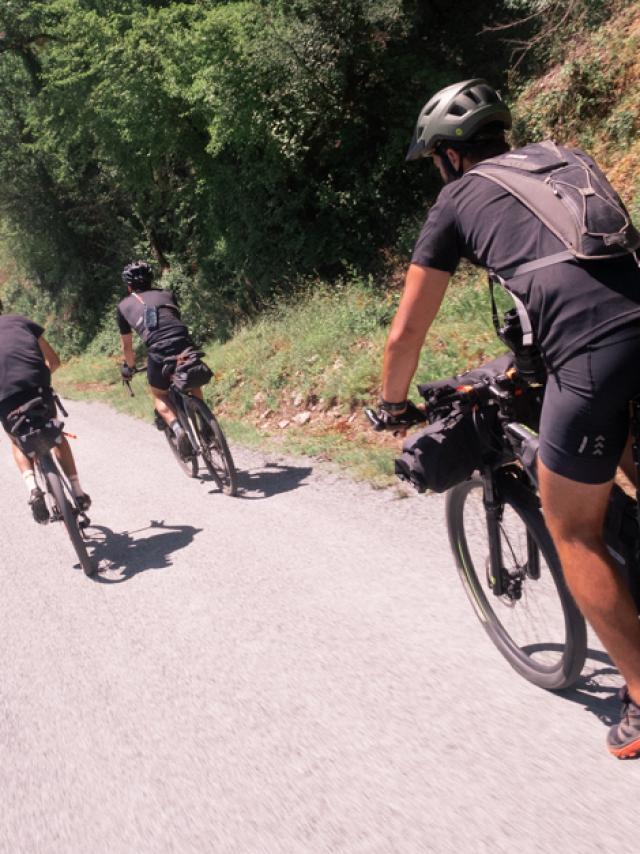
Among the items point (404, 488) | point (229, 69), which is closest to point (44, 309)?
point (229, 69)

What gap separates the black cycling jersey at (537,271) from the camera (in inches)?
83.7

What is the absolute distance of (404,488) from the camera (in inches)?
226

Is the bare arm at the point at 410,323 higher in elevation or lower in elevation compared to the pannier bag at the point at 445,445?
higher

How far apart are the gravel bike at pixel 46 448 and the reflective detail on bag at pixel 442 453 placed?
3347mm

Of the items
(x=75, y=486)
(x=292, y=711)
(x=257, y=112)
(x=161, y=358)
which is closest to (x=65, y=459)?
(x=75, y=486)

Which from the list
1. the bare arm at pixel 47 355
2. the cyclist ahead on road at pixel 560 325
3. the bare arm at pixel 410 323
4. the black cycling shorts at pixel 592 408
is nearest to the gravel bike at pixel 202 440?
the bare arm at pixel 47 355

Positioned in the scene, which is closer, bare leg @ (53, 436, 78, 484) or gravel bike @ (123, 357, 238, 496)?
bare leg @ (53, 436, 78, 484)

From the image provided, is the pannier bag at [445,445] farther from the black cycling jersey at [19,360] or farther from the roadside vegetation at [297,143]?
the black cycling jersey at [19,360]

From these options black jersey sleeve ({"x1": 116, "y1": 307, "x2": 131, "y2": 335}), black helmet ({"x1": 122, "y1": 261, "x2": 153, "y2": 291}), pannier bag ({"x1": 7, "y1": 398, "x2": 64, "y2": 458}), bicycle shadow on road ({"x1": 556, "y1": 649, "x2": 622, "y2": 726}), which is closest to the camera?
bicycle shadow on road ({"x1": 556, "y1": 649, "x2": 622, "y2": 726})

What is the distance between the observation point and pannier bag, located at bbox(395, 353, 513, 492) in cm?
283

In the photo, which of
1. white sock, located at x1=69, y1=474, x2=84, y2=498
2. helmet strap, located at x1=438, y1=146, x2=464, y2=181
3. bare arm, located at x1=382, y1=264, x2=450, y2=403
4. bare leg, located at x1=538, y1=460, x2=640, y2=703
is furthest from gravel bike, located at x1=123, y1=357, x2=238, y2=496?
bare leg, located at x1=538, y1=460, x2=640, y2=703

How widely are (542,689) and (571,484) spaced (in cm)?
112

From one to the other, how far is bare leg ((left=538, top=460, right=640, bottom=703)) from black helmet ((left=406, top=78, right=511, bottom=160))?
46.5 inches

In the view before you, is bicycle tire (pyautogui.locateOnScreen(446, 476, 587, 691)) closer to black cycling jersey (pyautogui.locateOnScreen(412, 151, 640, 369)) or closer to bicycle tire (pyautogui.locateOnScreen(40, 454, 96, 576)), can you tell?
black cycling jersey (pyautogui.locateOnScreen(412, 151, 640, 369))
